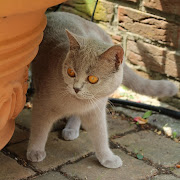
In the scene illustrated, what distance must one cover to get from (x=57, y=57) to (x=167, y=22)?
961 mm

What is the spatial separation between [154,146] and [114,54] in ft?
2.60

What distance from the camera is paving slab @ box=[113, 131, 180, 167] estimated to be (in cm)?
194

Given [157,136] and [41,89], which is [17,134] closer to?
[41,89]

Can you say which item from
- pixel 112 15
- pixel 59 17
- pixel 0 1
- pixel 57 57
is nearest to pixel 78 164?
pixel 57 57

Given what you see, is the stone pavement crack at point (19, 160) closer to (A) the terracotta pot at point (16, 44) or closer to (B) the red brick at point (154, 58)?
(A) the terracotta pot at point (16, 44)

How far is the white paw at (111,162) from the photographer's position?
1830 mm

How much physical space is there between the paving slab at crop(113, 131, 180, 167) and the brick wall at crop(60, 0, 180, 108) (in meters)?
0.47

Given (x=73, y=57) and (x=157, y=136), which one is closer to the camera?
(x=73, y=57)

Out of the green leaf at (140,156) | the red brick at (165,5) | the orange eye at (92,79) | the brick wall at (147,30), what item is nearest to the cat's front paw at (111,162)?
the green leaf at (140,156)

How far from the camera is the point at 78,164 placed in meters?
1.85

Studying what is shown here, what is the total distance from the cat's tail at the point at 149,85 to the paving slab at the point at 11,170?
889 millimetres

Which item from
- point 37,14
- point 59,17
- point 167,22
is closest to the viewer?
point 37,14

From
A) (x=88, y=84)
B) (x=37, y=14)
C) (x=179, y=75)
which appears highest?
(x=37, y=14)

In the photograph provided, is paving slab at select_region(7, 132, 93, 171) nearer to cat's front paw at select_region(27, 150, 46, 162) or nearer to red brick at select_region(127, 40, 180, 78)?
cat's front paw at select_region(27, 150, 46, 162)
